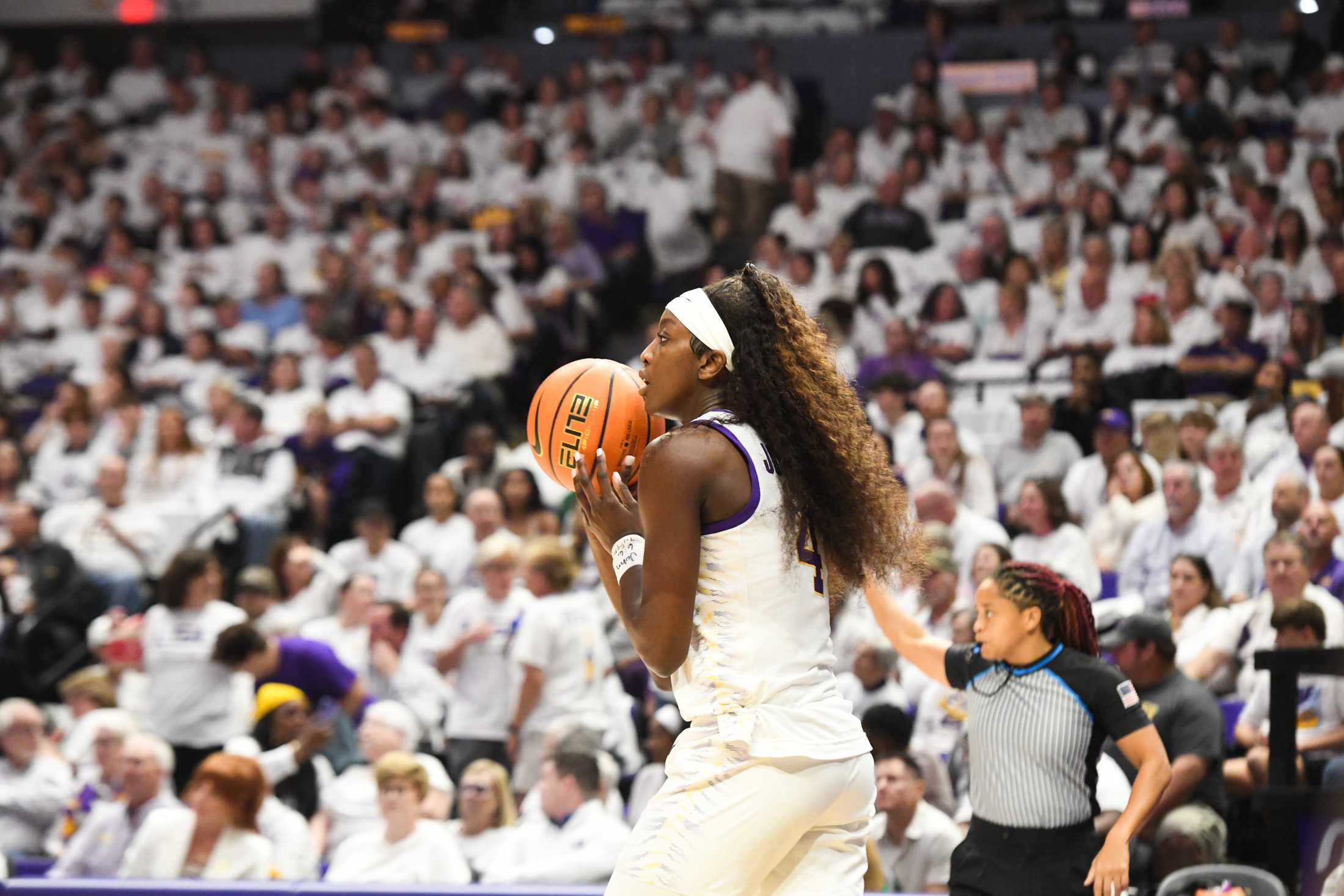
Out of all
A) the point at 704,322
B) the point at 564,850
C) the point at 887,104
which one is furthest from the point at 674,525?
the point at 887,104

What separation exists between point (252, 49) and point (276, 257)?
12.3ft

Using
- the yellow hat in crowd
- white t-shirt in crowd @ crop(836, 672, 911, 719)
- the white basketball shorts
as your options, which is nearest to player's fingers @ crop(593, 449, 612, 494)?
the white basketball shorts

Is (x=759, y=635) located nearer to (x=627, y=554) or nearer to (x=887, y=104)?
(x=627, y=554)

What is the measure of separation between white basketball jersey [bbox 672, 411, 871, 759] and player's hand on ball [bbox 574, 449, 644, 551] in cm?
19

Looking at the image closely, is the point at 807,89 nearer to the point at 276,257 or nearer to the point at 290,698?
the point at 276,257

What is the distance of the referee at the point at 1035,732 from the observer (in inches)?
161

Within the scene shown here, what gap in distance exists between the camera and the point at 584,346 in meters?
12.2

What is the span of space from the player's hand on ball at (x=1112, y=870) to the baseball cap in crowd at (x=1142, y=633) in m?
1.95

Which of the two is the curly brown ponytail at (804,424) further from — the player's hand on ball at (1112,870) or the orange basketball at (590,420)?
the player's hand on ball at (1112,870)

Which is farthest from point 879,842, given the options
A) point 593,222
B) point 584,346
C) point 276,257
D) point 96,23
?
point 96,23

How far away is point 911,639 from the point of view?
4371 mm

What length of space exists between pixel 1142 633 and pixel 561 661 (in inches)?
105

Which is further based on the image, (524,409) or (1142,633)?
(524,409)

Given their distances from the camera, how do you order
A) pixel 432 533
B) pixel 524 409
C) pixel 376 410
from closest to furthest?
pixel 432 533 < pixel 376 410 < pixel 524 409
